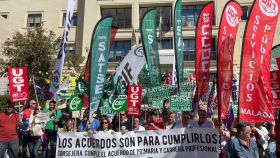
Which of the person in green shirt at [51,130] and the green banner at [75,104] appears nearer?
the person in green shirt at [51,130]

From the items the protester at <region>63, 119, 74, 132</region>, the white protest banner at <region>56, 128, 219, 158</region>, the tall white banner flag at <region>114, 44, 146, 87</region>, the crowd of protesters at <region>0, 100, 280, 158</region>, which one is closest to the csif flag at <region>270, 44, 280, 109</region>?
the crowd of protesters at <region>0, 100, 280, 158</region>

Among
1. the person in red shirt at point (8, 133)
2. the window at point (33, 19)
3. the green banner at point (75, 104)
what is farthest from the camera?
the window at point (33, 19)

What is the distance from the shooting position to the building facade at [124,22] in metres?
28.6

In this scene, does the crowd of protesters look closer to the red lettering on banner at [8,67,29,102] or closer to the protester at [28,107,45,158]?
the protester at [28,107,45,158]

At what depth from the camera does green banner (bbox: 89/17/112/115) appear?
10.0m

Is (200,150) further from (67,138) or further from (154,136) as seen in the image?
(67,138)

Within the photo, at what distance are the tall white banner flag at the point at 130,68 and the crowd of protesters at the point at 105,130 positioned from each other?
94.2 inches

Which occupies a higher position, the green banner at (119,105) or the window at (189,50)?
the window at (189,50)

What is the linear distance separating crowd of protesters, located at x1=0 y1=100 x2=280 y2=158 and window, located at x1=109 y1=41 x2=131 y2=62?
18.6 meters

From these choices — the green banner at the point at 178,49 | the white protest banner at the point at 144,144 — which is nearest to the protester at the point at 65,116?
the white protest banner at the point at 144,144

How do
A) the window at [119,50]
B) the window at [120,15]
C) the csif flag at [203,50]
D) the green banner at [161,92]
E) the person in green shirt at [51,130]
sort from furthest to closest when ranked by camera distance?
the window at [120,15], the window at [119,50], the green banner at [161,92], the person in green shirt at [51,130], the csif flag at [203,50]

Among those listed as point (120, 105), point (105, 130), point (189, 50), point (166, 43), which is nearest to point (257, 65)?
point (105, 130)

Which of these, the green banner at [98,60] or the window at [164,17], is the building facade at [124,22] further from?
the green banner at [98,60]

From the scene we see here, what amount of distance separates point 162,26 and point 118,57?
4546mm
